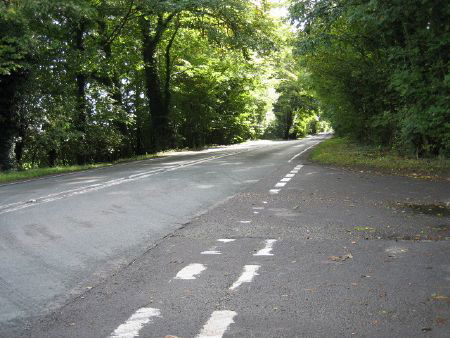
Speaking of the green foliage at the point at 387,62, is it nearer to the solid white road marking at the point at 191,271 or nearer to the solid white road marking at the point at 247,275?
the solid white road marking at the point at 247,275

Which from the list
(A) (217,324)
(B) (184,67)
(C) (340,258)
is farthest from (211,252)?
(B) (184,67)

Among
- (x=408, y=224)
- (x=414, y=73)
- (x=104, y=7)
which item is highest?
(x=104, y=7)

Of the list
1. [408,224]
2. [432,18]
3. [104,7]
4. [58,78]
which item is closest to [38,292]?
[408,224]

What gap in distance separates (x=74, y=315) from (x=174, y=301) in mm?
839

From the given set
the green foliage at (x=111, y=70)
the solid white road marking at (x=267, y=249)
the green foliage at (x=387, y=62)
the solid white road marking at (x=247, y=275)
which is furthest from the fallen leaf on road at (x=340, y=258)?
the green foliage at (x=111, y=70)

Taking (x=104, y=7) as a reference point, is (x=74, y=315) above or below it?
below

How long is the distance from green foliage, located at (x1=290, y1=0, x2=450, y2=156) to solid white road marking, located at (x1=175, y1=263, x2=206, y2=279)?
8777mm

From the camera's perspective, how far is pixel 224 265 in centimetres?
540

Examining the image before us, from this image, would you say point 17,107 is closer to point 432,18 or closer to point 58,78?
point 58,78

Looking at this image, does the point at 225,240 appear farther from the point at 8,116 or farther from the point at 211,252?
the point at 8,116

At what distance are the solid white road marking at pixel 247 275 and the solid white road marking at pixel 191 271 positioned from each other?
1.53 ft

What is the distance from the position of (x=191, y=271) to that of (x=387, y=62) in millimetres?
16450

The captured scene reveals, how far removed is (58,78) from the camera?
2288cm

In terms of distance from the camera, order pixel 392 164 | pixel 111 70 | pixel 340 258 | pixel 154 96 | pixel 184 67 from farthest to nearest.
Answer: pixel 184 67 < pixel 154 96 < pixel 111 70 < pixel 392 164 < pixel 340 258
